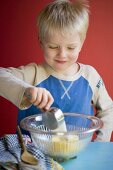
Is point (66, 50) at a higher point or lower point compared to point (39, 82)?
higher

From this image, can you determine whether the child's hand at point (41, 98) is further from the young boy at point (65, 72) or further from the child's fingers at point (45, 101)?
the young boy at point (65, 72)

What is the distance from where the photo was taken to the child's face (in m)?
1.20

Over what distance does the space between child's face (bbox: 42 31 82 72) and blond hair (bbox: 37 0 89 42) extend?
0.08 ft

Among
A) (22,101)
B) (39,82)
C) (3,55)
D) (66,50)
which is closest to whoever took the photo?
(22,101)

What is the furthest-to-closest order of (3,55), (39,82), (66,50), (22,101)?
(3,55) → (39,82) → (66,50) → (22,101)

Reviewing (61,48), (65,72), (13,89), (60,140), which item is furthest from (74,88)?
(60,140)

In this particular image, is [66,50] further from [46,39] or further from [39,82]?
[39,82]

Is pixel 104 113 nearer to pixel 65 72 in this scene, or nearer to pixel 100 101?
pixel 100 101

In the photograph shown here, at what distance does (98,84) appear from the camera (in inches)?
55.6

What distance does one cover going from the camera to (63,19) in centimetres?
122

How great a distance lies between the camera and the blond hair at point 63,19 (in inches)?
47.6

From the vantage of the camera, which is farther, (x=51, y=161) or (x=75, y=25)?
(x=75, y=25)

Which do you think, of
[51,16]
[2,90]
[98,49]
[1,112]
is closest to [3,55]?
[1,112]

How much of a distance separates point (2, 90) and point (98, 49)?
3.86 ft
